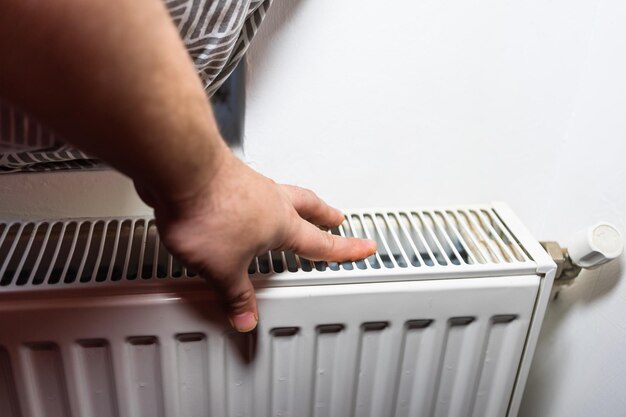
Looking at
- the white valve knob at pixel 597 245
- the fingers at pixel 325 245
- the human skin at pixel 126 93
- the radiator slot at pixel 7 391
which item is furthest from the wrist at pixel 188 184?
the white valve knob at pixel 597 245

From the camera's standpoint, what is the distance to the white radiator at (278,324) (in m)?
0.44

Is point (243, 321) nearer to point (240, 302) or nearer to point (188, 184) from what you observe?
point (240, 302)

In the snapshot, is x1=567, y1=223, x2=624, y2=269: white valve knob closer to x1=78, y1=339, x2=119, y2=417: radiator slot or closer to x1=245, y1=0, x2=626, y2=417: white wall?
x1=245, y1=0, x2=626, y2=417: white wall

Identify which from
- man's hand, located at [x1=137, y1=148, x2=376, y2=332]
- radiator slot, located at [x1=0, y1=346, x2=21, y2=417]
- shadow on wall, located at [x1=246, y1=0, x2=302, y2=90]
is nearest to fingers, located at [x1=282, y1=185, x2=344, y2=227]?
man's hand, located at [x1=137, y1=148, x2=376, y2=332]

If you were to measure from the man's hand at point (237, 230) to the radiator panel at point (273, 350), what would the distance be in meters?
0.03

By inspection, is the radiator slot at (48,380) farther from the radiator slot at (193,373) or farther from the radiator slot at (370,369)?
the radiator slot at (370,369)

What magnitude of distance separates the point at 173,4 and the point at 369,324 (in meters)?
0.27

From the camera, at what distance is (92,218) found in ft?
1.65

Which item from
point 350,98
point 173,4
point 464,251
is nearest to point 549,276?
point 464,251

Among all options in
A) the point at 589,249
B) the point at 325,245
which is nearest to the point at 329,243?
the point at 325,245

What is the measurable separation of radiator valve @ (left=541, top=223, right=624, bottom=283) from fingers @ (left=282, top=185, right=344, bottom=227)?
0.20 meters

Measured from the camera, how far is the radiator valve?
20.0 inches

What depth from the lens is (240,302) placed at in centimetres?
41

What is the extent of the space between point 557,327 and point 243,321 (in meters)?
0.35
